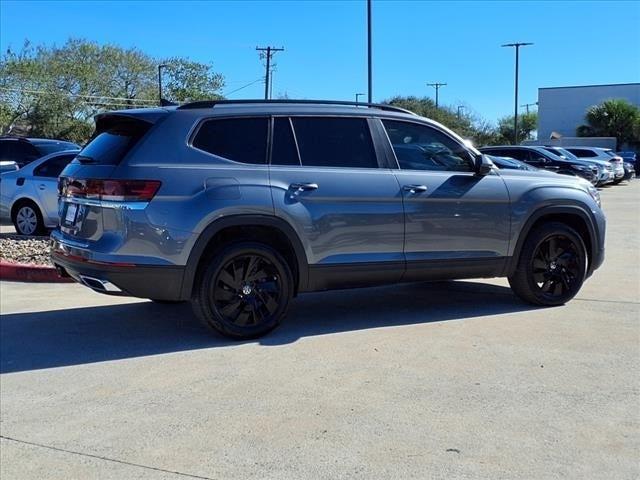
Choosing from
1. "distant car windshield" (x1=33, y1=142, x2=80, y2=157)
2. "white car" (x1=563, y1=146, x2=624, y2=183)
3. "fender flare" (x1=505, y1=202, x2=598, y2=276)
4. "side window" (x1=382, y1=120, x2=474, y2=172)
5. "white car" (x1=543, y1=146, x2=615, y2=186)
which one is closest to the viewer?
"side window" (x1=382, y1=120, x2=474, y2=172)

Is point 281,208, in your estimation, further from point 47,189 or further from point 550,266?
point 47,189

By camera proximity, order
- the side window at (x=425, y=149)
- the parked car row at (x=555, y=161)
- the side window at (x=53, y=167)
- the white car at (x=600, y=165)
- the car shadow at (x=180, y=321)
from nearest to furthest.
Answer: the car shadow at (x=180, y=321) < the side window at (x=425, y=149) < the side window at (x=53, y=167) < the parked car row at (x=555, y=161) < the white car at (x=600, y=165)

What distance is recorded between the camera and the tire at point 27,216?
1173 cm

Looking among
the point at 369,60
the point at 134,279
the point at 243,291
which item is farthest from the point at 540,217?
the point at 369,60

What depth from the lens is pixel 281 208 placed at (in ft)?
17.8

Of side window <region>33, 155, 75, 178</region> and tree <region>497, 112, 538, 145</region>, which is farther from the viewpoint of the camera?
tree <region>497, 112, 538, 145</region>

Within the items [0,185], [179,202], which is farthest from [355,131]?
[0,185]

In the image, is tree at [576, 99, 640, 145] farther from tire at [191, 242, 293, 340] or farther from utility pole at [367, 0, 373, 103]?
tire at [191, 242, 293, 340]

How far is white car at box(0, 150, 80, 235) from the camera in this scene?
11.6m

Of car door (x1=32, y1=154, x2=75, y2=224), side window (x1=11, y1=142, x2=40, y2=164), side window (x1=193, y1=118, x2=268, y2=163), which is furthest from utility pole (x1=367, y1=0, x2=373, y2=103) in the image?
side window (x1=193, y1=118, x2=268, y2=163)

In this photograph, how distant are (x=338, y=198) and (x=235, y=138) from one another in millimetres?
968

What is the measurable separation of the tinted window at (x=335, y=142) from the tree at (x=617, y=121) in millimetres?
54906

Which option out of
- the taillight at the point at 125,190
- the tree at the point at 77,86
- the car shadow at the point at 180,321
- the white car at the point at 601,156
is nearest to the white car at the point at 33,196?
the car shadow at the point at 180,321

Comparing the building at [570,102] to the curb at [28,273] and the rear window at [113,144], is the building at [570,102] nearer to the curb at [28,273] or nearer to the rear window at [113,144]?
the curb at [28,273]
